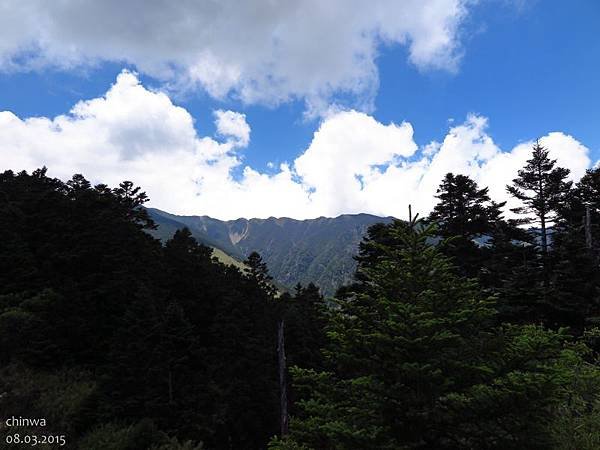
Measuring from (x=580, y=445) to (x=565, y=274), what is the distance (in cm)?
1966

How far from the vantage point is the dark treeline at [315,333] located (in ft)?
23.6

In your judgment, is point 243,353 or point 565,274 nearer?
point 565,274

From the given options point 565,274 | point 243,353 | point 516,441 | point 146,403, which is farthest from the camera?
point 243,353

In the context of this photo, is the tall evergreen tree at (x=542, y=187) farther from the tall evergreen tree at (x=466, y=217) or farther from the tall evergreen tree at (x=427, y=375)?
the tall evergreen tree at (x=427, y=375)

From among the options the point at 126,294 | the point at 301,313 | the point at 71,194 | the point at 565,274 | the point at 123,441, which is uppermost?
the point at 71,194

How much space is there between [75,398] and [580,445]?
73.9ft

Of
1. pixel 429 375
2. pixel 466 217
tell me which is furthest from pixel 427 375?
pixel 466 217

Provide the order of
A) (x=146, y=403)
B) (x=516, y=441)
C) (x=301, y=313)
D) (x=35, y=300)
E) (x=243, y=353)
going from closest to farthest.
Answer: (x=516, y=441), (x=146, y=403), (x=35, y=300), (x=243, y=353), (x=301, y=313)

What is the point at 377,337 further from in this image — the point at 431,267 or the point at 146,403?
the point at 146,403

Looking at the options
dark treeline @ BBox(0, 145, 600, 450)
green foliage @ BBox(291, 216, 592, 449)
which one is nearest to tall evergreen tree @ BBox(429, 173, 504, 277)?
dark treeline @ BBox(0, 145, 600, 450)

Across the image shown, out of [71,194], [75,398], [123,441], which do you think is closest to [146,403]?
[123,441]

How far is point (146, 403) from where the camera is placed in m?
19.9

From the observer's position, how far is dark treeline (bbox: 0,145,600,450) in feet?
23.6

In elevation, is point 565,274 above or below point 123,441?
above
